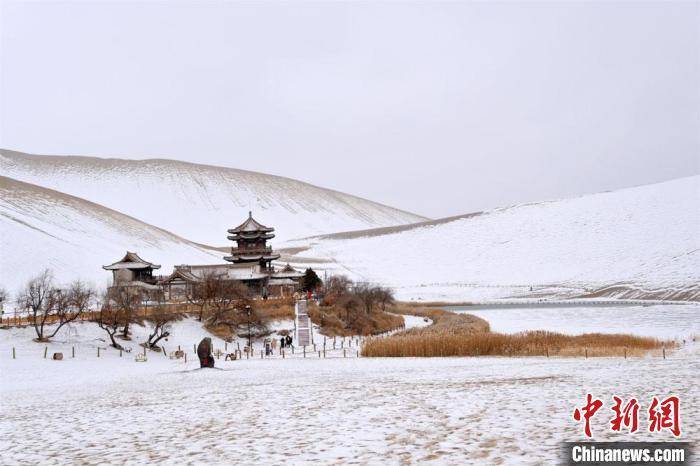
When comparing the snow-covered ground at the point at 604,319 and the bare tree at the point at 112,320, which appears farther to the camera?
the snow-covered ground at the point at 604,319

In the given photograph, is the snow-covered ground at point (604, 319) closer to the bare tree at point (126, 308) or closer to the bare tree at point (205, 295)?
the bare tree at point (205, 295)

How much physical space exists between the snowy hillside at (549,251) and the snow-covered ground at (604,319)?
10.6 meters

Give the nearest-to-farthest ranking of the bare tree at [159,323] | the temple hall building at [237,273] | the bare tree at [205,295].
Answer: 1. the bare tree at [159,323]
2. the bare tree at [205,295]
3. the temple hall building at [237,273]

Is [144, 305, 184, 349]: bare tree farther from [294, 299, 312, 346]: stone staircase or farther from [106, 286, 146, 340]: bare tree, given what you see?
[294, 299, 312, 346]: stone staircase

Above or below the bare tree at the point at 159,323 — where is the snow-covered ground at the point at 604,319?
below

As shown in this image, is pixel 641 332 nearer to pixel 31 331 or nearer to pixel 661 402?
pixel 661 402

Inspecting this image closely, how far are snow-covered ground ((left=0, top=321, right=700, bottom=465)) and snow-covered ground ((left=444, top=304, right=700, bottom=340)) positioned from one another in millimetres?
20035

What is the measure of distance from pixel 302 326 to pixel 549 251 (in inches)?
2385

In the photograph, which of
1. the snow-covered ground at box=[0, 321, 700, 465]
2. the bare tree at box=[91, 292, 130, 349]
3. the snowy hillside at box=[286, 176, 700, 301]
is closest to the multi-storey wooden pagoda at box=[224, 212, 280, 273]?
the snowy hillside at box=[286, 176, 700, 301]

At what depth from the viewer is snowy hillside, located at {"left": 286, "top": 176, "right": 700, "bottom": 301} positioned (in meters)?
74.8

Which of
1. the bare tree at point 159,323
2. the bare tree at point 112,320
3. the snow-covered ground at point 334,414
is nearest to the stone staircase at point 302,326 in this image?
the bare tree at point 159,323

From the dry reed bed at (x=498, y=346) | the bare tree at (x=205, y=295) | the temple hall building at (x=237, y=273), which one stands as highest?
the temple hall building at (x=237, y=273)

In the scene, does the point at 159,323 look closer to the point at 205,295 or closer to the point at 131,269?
the point at 205,295

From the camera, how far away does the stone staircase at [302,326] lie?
1529 inches
